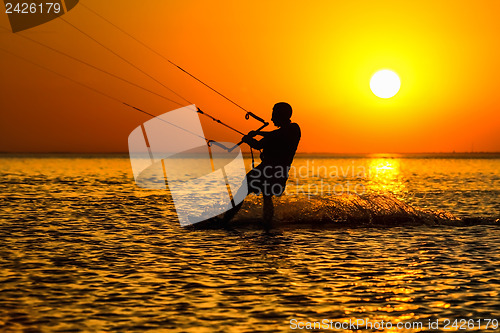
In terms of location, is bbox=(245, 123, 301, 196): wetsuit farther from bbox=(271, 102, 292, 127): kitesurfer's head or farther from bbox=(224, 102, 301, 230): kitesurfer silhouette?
bbox=(271, 102, 292, 127): kitesurfer's head

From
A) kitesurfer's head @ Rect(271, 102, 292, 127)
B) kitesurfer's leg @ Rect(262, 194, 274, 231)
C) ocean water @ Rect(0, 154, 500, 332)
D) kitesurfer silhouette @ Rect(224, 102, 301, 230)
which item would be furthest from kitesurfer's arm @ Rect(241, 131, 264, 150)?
ocean water @ Rect(0, 154, 500, 332)

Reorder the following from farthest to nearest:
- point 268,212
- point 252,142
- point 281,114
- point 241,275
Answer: point 268,212, point 281,114, point 252,142, point 241,275

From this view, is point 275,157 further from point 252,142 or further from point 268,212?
point 268,212

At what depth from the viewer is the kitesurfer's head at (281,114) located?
1409cm

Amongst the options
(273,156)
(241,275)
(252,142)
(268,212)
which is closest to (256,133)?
(252,142)

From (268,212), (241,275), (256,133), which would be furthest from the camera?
(268,212)

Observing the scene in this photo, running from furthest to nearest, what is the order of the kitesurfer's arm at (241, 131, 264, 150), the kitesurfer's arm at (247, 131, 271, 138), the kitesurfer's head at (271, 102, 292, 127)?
the kitesurfer's head at (271, 102, 292, 127) → the kitesurfer's arm at (247, 131, 271, 138) → the kitesurfer's arm at (241, 131, 264, 150)

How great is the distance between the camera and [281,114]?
14109mm

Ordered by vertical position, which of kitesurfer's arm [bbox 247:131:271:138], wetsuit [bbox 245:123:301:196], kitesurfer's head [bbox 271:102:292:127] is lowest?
wetsuit [bbox 245:123:301:196]

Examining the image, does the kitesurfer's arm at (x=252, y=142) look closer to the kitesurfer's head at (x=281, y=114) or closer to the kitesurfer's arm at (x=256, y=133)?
the kitesurfer's arm at (x=256, y=133)

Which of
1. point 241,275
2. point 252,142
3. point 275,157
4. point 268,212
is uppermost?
point 252,142

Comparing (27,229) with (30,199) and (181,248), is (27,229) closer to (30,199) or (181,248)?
(181,248)

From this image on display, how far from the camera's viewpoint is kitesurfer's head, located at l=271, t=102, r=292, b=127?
14086 millimetres

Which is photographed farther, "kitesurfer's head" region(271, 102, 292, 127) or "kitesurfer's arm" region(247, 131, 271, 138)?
"kitesurfer's head" region(271, 102, 292, 127)
